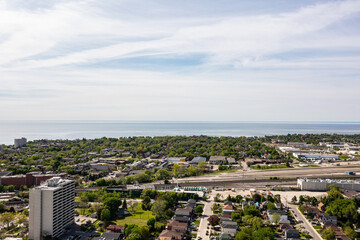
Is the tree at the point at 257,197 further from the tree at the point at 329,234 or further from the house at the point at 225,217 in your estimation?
the tree at the point at 329,234

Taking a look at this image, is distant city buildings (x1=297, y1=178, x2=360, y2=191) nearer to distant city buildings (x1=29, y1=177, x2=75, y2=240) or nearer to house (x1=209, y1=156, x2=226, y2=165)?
house (x1=209, y1=156, x2=226, y2=165)

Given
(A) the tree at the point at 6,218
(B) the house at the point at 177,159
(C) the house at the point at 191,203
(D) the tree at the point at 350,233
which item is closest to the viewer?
(D) the tree at the point at 350,233

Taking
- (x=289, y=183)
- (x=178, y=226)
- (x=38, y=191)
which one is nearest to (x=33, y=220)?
(x=38, y=191)

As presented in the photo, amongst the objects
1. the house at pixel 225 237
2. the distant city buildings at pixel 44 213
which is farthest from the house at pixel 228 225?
the distant city buildings at pixel 44 213

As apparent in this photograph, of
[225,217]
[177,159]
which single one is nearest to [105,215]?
[225,217]

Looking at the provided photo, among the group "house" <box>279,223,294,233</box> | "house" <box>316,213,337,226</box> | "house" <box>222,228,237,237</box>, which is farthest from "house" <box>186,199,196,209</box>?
"house" <box>316,213,337,226</box>
